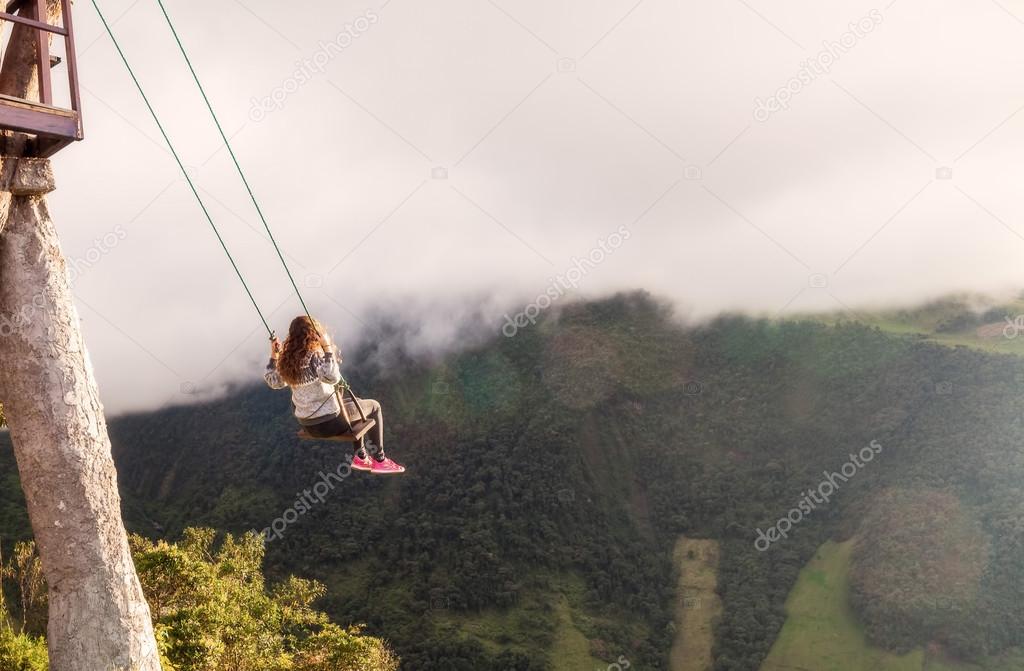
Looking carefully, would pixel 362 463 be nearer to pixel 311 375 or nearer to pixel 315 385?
pixel 315 385

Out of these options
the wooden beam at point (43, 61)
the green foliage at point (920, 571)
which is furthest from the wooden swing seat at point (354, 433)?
the green foliage at point (920, 571)

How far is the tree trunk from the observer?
10672 millimetres

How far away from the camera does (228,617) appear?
26156 millimetres

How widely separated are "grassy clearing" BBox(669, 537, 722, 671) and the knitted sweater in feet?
380

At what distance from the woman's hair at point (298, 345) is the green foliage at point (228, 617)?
32.0 ft

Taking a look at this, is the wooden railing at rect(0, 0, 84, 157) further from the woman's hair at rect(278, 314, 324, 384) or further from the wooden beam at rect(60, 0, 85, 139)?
the woman's hair at rect(278, 314, 324, 384)

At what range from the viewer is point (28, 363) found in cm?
1076

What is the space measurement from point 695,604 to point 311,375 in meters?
132

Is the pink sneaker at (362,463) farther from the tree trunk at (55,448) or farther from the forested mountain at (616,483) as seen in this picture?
the forested mountain at (616,483)

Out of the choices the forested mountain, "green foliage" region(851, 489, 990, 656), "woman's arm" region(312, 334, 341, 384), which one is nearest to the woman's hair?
"woman's arm" region(312, 334, 341, 384)

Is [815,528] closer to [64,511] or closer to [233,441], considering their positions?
[233,441]

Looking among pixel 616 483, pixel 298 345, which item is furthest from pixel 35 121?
pixel 616 483

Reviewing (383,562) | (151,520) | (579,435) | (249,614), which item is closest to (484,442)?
(579,435)

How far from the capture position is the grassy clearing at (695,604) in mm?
120750
